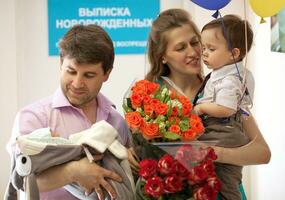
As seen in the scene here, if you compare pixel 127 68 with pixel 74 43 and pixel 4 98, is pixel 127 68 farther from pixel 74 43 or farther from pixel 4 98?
pixel 74 43

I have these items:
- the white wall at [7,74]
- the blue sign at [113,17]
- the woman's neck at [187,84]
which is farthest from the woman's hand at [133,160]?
the white wall at [7,74]

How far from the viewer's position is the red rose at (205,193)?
118cm

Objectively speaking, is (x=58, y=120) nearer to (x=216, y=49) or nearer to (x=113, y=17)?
(x=216, y=49)

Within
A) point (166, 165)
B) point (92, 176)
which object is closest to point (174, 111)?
point (166, 165)

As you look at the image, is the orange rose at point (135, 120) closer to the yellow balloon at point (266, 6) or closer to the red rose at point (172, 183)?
the red rose at point (172, 183)

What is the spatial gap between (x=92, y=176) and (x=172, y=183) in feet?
0.82

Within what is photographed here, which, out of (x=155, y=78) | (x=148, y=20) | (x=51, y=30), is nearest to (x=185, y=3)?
(x=148, y=20)

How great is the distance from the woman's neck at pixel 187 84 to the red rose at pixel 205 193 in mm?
583

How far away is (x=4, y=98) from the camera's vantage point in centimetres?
382

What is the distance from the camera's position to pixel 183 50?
1.66 meters

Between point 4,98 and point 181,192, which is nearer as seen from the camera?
point 181,192

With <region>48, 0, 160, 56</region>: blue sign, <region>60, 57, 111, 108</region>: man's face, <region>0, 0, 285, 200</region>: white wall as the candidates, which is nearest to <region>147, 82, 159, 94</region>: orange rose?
<region>60, 57, 111, 108</region>: man's face

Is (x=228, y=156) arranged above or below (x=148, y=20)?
below

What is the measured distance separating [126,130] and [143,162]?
0.33m
